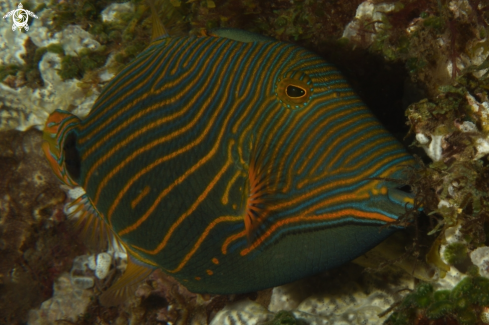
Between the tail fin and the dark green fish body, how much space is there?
0.03 feet

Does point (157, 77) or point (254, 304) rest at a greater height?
point (157, 77)

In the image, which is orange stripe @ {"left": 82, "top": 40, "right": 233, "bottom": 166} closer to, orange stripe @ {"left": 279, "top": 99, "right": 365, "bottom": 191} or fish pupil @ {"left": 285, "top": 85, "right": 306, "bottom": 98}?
fish pupil @ {"left": 285, "top": 85, "right": 306, "bottom": 98}

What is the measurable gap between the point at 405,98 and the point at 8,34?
6.59m

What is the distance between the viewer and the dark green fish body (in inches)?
65.5

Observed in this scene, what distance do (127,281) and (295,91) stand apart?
Answer: 2046mm

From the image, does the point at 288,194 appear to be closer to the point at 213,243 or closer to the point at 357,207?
the point at 357,207

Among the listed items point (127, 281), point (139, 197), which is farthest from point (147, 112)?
point (127, 281)

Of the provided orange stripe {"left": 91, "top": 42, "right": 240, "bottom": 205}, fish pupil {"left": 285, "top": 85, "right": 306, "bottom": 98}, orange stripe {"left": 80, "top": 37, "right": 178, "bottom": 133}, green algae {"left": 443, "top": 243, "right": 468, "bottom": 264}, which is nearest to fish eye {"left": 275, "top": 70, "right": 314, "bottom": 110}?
fish pupil {"left": 285, "top": 85, "right": 306, "bottom": 98}

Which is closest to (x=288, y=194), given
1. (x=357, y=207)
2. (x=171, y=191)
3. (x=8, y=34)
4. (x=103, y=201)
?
(x=357, y=207)

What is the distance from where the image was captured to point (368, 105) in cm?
321

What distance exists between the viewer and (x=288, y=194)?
1.73 metres

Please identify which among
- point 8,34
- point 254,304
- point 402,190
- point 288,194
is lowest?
point 254,304

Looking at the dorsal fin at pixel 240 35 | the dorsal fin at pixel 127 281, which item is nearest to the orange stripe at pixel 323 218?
the dorsal fin at pixel 127 281
